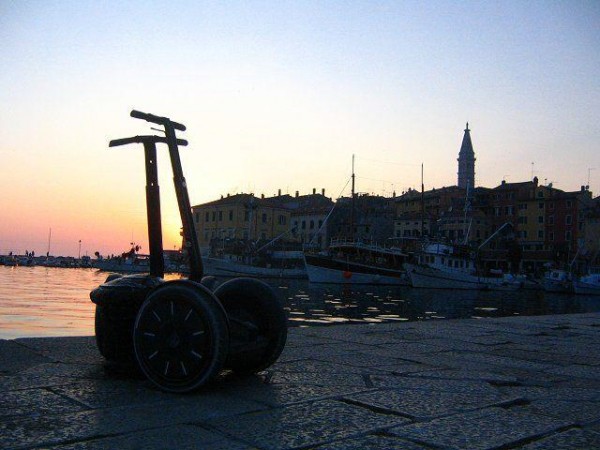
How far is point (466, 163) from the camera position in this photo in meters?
138

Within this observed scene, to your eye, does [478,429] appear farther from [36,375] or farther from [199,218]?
[199,218]

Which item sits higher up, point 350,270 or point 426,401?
point 426,401

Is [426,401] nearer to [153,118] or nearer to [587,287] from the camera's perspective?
[153,118]

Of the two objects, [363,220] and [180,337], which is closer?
[180,337]

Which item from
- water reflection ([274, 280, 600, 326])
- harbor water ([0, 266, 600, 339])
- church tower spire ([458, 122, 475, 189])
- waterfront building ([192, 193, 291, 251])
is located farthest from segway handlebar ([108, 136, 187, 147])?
church tower spire ([458, 122, 475, 189])

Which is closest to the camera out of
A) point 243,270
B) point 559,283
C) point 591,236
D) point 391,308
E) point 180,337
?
point 180,337

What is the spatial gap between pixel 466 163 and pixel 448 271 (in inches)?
3046

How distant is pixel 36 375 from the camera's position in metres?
3.89

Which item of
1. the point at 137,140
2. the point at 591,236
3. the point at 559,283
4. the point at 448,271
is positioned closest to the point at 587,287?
the point at 559,283

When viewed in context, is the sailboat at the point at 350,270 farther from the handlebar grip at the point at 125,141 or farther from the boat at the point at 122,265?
the handlebar grip at the point at 125,141

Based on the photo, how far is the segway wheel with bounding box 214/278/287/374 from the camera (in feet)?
13.3

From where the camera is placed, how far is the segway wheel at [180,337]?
347 centimetres

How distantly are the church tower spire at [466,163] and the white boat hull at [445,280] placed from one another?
7211 centimetres

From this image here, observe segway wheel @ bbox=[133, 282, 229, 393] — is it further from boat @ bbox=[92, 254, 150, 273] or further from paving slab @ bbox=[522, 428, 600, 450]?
boat @ bbox=[92, 254, 150, 273]
